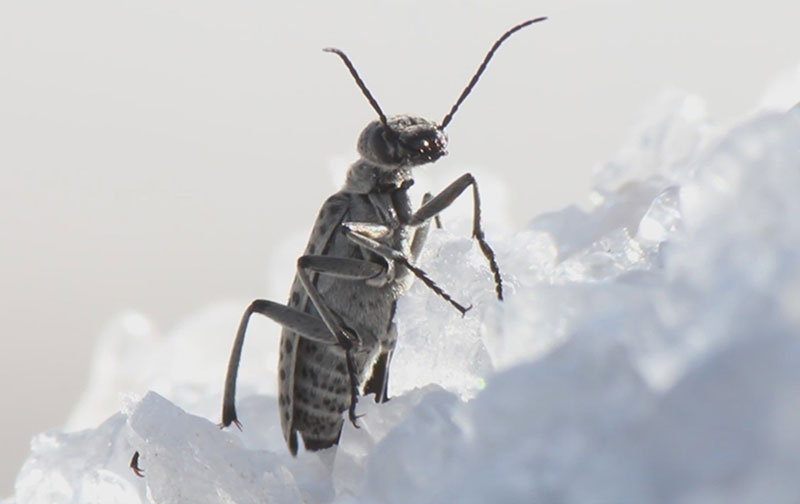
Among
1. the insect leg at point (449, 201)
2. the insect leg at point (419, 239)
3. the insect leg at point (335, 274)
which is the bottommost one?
the insect leg at point (419, 239)

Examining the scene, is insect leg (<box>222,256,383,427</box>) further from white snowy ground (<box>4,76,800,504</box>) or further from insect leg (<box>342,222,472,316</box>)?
white snowy ground (<box>4,76,800,504</box>)

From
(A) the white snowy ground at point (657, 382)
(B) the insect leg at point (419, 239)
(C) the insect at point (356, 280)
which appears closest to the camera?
(A) the white snowy ground at point (657, 382)

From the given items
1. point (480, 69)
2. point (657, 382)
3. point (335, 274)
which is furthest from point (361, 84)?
point (657, 382)

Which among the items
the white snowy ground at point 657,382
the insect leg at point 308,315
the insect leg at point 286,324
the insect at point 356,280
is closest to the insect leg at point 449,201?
the insect at point 356,280

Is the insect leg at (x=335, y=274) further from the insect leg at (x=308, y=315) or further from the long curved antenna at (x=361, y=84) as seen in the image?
the long curved antenna at (x=361, y=84)

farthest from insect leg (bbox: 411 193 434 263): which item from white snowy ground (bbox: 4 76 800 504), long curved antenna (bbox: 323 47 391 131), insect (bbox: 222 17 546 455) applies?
white snowy ground (bbox: 4 76 800 504)

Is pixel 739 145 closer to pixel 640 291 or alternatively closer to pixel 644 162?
pixel 640 291

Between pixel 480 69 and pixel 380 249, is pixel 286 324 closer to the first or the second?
pixel 380 249

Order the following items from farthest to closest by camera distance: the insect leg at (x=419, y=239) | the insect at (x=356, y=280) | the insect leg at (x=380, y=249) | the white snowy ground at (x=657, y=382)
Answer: the insect leg at (x=419, y=239) < the insect at (x=356, y=280) < the insect leg at (x=380, y=249) < the white snowy ground at (x=657, y=382)

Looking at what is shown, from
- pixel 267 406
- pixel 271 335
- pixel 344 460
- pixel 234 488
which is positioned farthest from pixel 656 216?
pixel 271 335

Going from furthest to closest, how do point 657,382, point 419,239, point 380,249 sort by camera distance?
point 419,239 → point 380,249 → point 657,382
